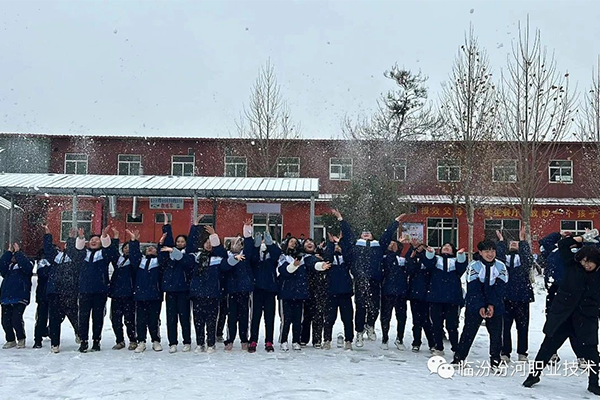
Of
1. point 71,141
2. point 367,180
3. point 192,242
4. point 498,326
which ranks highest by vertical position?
point 71,141

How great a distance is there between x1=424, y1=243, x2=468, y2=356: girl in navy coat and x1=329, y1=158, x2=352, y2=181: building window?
20324 millimetres

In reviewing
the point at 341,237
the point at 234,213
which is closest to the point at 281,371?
the point at 341,237

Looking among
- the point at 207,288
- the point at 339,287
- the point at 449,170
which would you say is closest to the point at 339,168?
the point at 449,170

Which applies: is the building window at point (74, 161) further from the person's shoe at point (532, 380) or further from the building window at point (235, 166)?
the person's shoe at point (532, 380)

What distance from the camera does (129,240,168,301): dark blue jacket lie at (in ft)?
26.2

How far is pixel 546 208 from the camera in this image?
89.9 feet

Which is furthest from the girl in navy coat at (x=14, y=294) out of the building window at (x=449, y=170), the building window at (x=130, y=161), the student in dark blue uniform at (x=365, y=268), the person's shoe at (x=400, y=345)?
the building window at (x=130, y=161)

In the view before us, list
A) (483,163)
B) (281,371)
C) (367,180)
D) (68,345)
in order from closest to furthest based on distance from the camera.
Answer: (281,371)
(68,345)
(483,163)
(367,180)

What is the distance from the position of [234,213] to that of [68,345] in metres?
18.9

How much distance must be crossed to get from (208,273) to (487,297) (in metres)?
3.68

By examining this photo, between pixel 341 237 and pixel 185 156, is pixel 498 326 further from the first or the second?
pixel 185 156

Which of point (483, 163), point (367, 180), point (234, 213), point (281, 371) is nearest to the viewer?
point (281, 371)

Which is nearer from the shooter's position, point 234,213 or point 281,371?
point 281,371

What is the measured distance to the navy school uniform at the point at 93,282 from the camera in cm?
794
